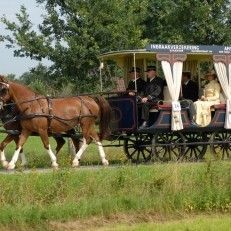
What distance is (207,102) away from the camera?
725 inches

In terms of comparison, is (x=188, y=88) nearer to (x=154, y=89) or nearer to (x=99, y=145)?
(x=154, y=89)

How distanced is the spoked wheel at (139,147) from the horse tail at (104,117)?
2.55ft

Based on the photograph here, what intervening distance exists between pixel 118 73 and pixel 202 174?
932 centimetres

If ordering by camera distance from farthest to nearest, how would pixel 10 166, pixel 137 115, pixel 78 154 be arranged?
pixel 137 115 → pixel 78 154 → pixel 10 166

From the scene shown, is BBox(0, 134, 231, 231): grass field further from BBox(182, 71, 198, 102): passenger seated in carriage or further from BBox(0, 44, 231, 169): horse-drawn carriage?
BBox(182, 71, 198, 102): passenger seated in carriage

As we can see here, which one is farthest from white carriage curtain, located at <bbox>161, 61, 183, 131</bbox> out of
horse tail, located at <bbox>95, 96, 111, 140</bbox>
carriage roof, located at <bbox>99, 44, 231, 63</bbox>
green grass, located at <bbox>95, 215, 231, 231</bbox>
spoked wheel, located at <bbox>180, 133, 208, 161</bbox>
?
green grass, located at <bbox>95, 215, 231, 231</bbox>

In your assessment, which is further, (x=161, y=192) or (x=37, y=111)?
(x=37, y=111)

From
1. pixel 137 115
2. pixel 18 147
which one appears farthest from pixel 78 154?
pixel 137 115

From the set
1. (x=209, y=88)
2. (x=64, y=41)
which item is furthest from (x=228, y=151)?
(x=64, y=41)

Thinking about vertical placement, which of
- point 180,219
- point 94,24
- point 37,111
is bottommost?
point 180,219

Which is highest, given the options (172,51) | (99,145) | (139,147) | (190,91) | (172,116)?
(172,51)

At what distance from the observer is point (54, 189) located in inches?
530

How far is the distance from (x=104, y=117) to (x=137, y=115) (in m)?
0.84

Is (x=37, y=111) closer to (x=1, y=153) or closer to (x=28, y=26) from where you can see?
(x=1, y=153)
